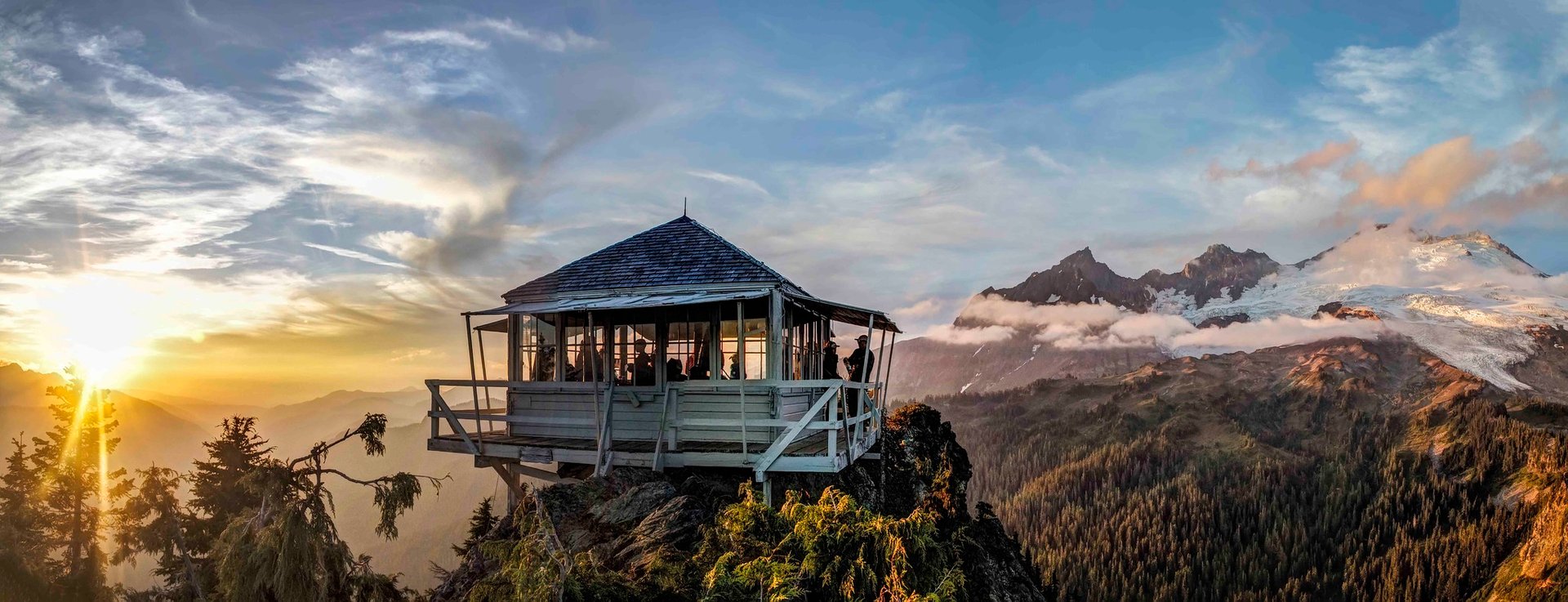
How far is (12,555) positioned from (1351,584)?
142 metres

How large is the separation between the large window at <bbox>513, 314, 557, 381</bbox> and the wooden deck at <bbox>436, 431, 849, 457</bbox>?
4.77 ft

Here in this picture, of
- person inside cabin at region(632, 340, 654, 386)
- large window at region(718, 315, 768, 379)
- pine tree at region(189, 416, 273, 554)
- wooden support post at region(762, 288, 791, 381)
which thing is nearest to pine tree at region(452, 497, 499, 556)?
person inside cabin at region(632, 340, 654, 386)

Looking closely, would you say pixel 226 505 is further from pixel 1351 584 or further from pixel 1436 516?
pixel 1436 516

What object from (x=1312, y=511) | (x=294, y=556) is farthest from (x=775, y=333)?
(x=1312, y=511)

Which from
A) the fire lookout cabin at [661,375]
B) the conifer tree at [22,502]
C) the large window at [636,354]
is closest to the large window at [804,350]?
the fire lookout cabin at [661,375]

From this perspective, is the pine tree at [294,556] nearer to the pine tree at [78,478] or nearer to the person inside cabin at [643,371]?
the person inside cabin at [643,371]

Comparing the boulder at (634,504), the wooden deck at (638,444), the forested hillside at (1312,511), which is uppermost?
the wooden deck at (638,444)

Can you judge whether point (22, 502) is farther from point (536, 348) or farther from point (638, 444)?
point (638, 444)

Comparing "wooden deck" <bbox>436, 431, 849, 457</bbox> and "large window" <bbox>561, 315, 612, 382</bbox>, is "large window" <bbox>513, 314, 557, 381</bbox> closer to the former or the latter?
"large window" <bbox>561, 315, 612, 382</bbox>

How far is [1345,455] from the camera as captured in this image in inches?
7082

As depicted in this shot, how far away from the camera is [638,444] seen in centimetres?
1509

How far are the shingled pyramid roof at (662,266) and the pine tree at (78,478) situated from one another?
13.0 metres

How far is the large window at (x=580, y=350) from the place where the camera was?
16500 mm

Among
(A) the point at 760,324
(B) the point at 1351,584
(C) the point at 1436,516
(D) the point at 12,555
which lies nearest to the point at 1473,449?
(C) the point at 1436,516
